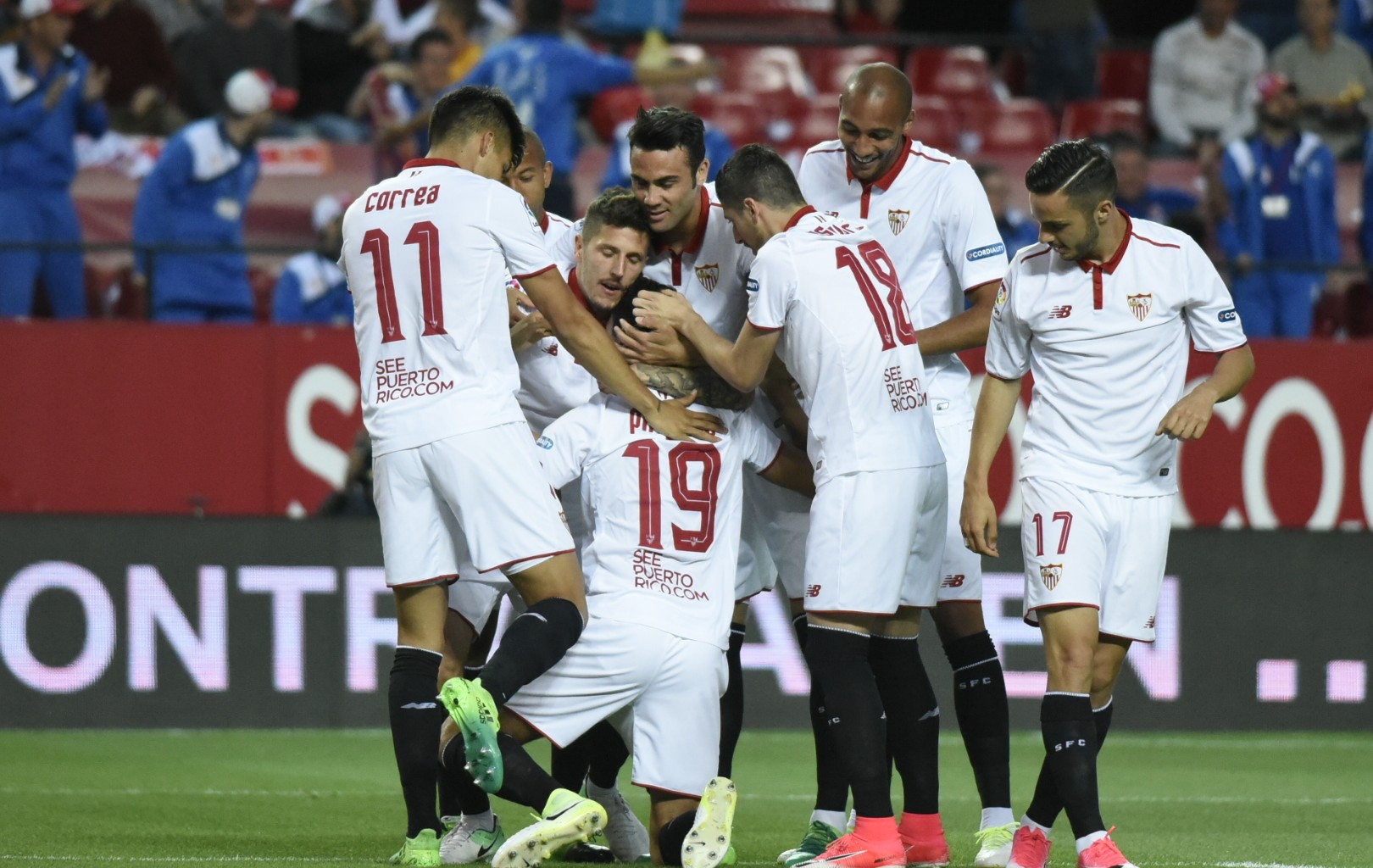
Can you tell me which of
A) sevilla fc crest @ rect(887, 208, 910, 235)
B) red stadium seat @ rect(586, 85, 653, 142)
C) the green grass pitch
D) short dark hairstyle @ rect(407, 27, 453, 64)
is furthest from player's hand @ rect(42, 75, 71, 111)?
sevilla fc crest @ rect(887, 208, 910, 235)

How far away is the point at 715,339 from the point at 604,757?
142 cm

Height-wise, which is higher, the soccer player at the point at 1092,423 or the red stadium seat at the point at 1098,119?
the red stadium seat at the point at 1098,119

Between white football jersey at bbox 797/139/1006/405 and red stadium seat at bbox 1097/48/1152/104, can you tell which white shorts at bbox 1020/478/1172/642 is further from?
red stadium seat at bbox 1097/48/1152/104

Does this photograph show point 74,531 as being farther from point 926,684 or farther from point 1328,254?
point 1328,254

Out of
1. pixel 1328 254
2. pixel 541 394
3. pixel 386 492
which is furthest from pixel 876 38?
pixel 386 492

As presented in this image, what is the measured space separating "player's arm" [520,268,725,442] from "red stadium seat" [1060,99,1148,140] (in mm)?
9926

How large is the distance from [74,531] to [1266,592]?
5930 mm

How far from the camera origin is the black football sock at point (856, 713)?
Result: 574 cm

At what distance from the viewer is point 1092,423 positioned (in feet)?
19.0

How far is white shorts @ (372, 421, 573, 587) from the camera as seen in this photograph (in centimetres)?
576

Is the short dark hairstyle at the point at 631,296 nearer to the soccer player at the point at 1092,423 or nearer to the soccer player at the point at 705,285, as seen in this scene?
the soccer player at the point at 705,285

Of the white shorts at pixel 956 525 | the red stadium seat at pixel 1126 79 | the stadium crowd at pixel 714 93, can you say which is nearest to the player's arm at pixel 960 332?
the white shorts at pixel 956 525

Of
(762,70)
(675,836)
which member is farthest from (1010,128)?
(675,836)

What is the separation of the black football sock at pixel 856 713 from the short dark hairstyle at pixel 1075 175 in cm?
143
